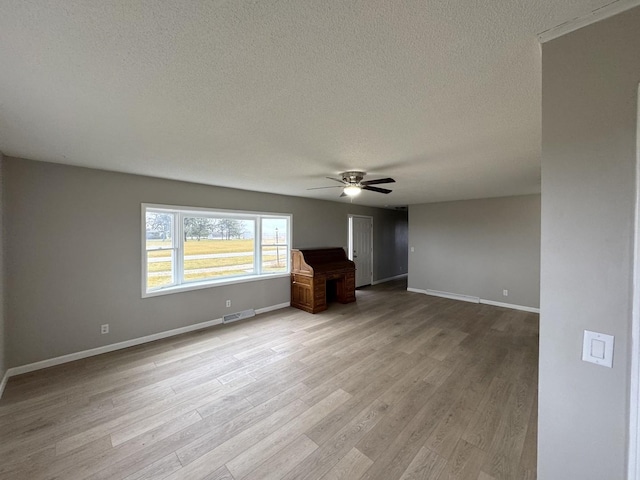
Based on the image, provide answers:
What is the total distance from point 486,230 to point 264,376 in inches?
217

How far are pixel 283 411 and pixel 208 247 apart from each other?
9.99 feet

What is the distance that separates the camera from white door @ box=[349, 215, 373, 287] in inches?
272

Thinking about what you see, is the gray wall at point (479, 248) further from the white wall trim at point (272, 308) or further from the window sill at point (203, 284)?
the window sill at point (203, 284)

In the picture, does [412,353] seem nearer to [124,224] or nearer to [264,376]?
[264,376]

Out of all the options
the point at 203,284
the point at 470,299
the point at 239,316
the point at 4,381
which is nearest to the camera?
the point at 4,381

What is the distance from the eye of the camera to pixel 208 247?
432cm

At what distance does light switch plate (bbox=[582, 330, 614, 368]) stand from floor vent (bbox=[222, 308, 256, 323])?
4.42 meters

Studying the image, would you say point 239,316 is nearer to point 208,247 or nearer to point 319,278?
point 208,247

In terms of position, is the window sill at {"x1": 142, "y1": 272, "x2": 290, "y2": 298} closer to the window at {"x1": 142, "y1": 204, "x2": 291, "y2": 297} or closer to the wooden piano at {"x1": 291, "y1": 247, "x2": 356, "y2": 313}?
the window at {"x1": 142, "y1": 204, "x2": 291, "y2": 297}

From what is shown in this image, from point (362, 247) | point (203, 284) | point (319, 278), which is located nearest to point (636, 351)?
point (319, 278)

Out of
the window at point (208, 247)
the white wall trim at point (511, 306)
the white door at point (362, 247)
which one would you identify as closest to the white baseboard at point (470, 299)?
the white wall trim at point (511, 306)

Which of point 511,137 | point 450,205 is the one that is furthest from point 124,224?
point 450,205

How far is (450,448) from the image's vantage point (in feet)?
5.97

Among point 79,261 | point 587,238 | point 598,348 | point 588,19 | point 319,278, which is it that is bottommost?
point 319,278
